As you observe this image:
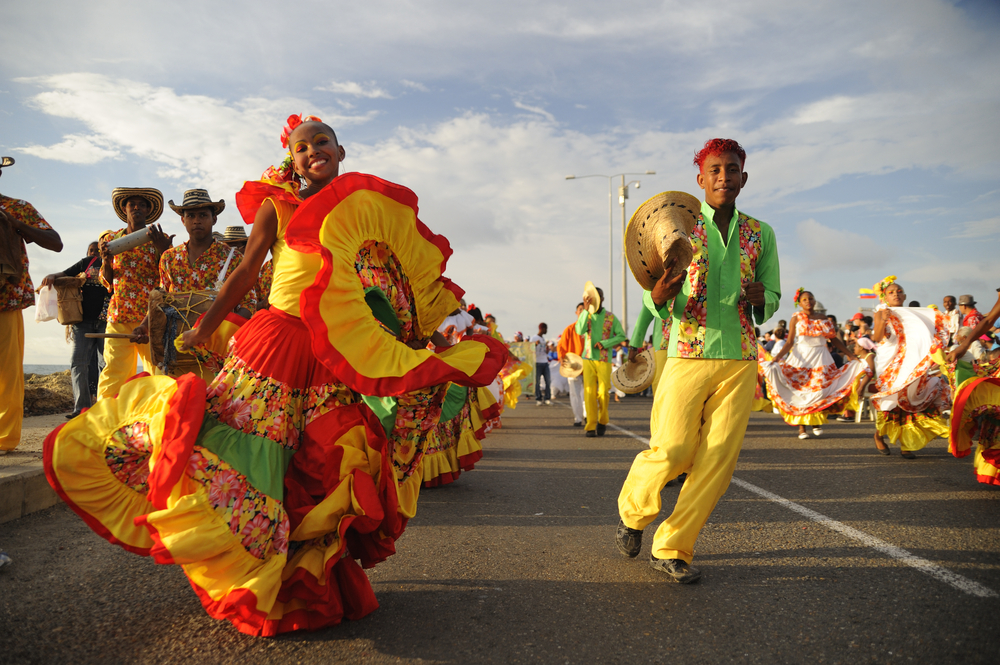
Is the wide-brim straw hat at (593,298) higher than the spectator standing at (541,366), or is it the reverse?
the wide-brim straw hat at (593,298)

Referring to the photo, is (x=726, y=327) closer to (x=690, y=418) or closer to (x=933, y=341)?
(x=690, y=418)

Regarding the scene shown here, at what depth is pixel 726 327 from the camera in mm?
3695

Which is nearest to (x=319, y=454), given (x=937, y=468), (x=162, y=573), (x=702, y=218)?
(x=162, y=573)

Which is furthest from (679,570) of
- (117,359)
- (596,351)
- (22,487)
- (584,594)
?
(596,351)

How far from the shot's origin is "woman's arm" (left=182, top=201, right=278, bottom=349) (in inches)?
114

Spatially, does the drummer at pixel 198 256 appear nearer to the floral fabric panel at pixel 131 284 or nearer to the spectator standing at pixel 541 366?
the floral fabric panel at pixel 131 284

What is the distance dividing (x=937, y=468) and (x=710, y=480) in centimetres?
501

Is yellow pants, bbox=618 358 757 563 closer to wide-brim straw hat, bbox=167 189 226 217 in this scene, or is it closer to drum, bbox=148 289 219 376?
drum, bbox=148 289 219 376

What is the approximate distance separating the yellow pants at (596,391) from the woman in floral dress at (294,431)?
7706mm

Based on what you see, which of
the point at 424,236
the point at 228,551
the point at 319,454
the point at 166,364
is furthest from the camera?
the point at 166,364

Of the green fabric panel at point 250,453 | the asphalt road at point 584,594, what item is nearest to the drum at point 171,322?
the asphalt road at point 584,594

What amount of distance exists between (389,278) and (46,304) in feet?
17.9

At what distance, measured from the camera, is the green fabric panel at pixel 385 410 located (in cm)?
276

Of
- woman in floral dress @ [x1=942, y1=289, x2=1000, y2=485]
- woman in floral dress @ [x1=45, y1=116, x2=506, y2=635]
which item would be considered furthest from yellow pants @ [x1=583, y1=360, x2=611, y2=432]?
woman in floral dress @ [x1=45, y1=116, x2=506, y2=635]
